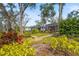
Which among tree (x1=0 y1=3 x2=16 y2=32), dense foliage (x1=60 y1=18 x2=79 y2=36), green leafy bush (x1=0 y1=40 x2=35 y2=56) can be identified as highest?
tree (x1=0 y1=3 x2=16 y2=32)

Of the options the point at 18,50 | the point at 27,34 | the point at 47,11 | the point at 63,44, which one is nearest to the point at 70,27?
the point at 63,44

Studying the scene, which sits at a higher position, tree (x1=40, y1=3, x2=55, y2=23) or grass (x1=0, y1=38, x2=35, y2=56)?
tree (x1=40, y1=3, x2=55, y2=23)

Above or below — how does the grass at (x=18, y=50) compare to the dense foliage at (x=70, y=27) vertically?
below

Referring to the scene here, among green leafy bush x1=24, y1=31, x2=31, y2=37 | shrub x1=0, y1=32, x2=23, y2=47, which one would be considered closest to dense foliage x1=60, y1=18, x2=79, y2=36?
green leafy bush x1=24, y1=31, x2=31, y2=37

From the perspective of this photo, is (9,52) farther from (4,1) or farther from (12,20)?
(4,1)

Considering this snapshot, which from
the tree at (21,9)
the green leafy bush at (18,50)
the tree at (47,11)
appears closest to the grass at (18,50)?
the green leafy bush at (18,50)

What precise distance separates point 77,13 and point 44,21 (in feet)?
Result: 1.15

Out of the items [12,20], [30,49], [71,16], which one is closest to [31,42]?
[30,49]

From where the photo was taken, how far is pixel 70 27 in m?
3.10

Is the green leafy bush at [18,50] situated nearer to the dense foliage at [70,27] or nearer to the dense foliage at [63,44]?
the dense foliage at [63,44]

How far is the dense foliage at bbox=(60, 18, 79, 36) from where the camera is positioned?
3090 mm

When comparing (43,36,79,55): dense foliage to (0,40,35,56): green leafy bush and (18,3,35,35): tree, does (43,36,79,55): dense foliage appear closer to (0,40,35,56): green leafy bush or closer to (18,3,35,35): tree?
(0,40,35,56): green leafy bush

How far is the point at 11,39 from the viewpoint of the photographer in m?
3.11

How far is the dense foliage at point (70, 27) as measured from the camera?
3.09 m
